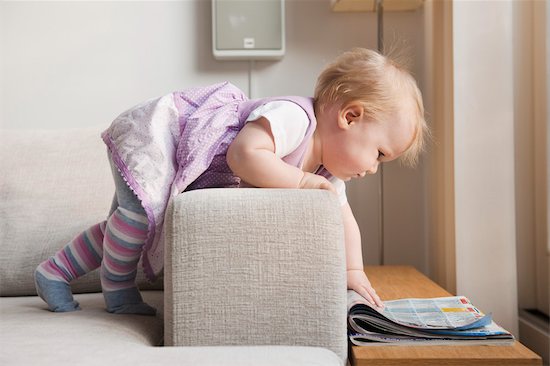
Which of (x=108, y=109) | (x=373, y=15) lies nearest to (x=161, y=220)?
(x=108, y=109)

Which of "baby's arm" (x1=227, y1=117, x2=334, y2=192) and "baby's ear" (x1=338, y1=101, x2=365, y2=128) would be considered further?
"baby's ear" (x1=338, y1=101, x2=365, y2=128)

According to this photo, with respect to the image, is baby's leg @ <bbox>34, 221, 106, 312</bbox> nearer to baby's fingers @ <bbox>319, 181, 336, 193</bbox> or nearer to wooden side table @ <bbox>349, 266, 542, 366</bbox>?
baby's fingers @ <bbox>319, 181, 336, 193</bbox>

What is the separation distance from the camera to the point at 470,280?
194 centimetres

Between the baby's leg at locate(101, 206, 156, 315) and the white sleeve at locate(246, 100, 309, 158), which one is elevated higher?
the white sleeve at locate(246, 100, 309, 158)

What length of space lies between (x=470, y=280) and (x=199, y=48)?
108 cm

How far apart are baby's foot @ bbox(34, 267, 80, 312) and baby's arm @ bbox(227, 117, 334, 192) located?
1.34 ft

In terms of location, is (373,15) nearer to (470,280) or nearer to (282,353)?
(470,280)

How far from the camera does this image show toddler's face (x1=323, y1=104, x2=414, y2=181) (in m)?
1.42

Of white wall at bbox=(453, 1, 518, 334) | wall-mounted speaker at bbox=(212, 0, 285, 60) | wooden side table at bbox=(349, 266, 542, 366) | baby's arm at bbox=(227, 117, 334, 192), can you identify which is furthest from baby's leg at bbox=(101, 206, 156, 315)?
wall-mounted speaker at bbox=(212, 0, 285, 60)

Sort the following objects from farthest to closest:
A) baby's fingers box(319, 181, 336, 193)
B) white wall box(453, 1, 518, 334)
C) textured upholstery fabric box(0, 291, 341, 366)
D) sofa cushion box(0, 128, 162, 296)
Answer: white wall box(453, 1, 518, 334)
sofa cushion box(0, 128, 162, 296)
baby's fingers box(319, 181, 336, 193)
textured upholstery fabric box(0, 291, 341, 366)

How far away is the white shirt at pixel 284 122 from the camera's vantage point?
1.33 meters

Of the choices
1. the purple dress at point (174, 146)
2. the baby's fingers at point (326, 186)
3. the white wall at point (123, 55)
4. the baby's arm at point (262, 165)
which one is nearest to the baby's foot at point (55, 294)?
the purple dress at point (174, 146)

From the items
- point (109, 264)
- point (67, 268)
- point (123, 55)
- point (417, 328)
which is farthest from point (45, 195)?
point (417, 328)

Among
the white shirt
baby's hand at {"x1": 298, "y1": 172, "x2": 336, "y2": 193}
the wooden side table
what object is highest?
the white shirt
